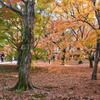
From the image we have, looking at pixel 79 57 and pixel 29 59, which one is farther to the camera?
pixel 79 57

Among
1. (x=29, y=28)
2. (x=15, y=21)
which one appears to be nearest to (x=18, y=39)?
(x=15, y=21)

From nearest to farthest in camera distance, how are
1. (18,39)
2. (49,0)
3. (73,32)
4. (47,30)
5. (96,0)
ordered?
(96,0) → (49,0) → (47,30) → (18,39) → (73,32)

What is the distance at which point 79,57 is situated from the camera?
2542cm

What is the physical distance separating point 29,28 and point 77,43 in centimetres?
1146

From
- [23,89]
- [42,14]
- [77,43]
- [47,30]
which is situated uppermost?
[42,14]

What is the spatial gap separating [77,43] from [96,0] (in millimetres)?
6437

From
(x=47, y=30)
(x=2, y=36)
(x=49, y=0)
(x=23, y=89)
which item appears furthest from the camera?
(x=47, y=30)

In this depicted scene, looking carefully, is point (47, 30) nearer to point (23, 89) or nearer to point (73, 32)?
point (73, 32)

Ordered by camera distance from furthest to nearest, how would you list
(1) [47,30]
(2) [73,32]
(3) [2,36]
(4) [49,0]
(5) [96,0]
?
(2) [73,32]
(1) [47,30]
(3) [2,36]
(4) [49,0]
(5) [96,0]

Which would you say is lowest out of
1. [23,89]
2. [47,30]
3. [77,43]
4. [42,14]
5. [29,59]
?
[23,89]

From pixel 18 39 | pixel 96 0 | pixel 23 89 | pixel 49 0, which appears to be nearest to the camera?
pixel 23 89

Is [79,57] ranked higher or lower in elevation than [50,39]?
lower

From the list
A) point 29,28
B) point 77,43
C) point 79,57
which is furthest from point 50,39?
Answer: point 29,28

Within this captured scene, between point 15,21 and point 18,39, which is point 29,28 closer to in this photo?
point 15,21
